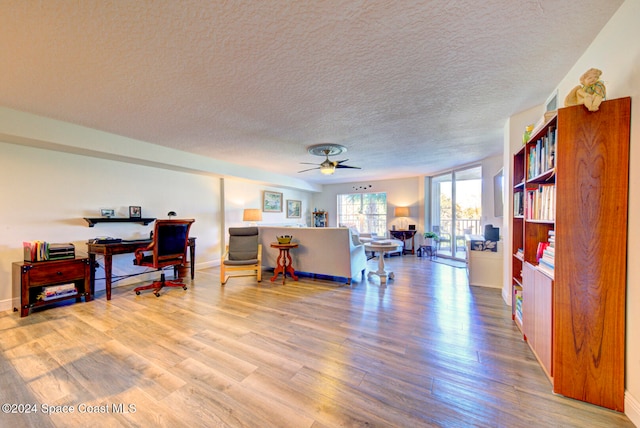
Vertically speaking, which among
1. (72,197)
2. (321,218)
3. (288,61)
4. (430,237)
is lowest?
(430,237)

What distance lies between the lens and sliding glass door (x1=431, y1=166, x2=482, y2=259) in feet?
19.8

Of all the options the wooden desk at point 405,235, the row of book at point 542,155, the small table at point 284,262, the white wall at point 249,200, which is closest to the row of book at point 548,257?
the row of book at point 542,155

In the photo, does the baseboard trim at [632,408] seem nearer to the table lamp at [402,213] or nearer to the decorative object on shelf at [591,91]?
the decorative object on shelf at [591,91]

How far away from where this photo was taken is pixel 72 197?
11.8ft

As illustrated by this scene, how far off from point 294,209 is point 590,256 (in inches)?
286

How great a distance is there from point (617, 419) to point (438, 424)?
1006mm

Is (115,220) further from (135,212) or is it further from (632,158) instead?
(632,158)

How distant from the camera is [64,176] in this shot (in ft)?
11.5

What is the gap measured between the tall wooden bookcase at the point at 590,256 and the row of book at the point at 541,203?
0.19m

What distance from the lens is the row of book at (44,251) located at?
297 cm

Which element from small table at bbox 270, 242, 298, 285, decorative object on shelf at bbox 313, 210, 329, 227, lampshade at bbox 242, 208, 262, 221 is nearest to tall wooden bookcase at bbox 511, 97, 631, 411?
small table at bbox 270, 242, 298, 285

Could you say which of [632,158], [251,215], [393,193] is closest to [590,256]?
[632,158]

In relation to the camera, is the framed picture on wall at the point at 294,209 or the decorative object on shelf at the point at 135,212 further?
the framed picture on wall at the point at 294,209

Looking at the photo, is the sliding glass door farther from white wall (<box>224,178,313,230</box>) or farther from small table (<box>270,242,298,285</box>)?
white wall (<box>224,178,313,230</box>)
